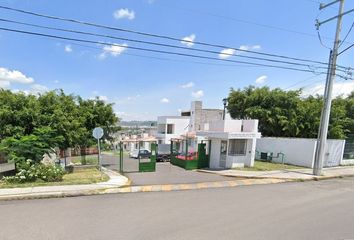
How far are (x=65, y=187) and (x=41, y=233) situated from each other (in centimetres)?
537

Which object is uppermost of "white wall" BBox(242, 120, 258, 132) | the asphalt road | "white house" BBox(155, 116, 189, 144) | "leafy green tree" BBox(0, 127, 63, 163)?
"white wall" BBox(242, 120, 258, 132)

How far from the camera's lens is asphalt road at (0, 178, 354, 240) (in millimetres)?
6418

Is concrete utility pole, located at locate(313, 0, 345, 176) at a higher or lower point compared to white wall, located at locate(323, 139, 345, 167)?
higher

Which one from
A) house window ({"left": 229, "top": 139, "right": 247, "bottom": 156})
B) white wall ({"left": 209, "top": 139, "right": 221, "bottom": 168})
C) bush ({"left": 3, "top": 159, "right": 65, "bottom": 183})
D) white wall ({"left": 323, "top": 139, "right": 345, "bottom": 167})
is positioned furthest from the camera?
white wall ({"left": 323, "top": 139, "right": 345, "bottom": 167})

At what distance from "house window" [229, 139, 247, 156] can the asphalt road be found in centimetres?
862

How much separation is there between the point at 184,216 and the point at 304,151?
1674cm

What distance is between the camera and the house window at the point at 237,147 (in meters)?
20.0

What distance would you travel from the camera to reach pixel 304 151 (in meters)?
21.4

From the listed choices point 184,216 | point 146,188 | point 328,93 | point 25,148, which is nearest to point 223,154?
point 328,93

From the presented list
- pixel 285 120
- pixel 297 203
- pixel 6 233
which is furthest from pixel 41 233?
pixel 285 120

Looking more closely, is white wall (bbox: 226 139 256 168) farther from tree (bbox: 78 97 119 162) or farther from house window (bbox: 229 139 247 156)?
tree (bbox: 78 97 119 162)

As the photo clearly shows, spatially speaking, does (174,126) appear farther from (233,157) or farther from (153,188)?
(153,188)

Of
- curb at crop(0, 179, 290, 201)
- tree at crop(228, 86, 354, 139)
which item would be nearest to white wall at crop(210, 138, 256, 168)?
curb at crop(0, 179, 290, 201)

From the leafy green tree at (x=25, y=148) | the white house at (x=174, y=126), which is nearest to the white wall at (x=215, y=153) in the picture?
the leafy green tree at (x=25, y=148)
